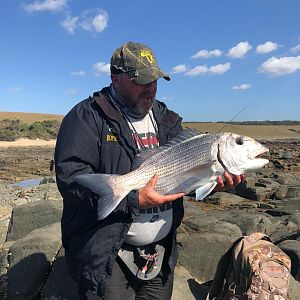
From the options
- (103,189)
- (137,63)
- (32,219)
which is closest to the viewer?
(103,189)

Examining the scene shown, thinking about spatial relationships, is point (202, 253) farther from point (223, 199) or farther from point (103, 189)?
point (223, 199)

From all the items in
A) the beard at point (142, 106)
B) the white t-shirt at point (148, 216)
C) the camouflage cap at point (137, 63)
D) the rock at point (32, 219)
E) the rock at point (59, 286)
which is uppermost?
the camouflage cap at point (137, 63)

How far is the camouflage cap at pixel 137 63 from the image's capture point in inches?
143

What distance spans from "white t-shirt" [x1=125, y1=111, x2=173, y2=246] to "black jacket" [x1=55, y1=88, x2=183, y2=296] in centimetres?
16

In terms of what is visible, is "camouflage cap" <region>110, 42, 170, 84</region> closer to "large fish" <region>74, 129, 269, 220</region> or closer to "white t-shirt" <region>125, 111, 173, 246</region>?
"white t-shirt" <region>125, 111, 173, 246</region>

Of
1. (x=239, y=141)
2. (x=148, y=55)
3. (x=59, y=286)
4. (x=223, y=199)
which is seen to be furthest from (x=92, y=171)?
(x=223, y=199)

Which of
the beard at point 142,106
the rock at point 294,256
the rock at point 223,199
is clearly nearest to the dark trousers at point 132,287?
the beard at point 142,106

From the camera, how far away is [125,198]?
3.51m

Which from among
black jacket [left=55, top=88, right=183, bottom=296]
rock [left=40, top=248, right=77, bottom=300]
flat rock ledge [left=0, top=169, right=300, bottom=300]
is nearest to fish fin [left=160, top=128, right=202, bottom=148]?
black jacket [left=55, top=88, right=183, bottom=296]

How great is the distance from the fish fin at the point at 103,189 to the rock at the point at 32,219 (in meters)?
4.48

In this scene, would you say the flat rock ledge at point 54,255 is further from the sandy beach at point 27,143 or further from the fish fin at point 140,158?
the sandy beach at point 27,143

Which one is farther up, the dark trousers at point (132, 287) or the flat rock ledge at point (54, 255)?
the dark trousers at point (132, 287)

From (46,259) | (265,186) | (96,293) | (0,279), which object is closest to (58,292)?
(46,259)

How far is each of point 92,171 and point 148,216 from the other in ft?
2.17
